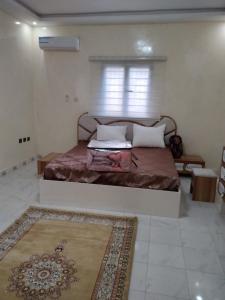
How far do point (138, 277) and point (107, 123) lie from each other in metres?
3.17

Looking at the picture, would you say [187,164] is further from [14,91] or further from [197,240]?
[14,91]

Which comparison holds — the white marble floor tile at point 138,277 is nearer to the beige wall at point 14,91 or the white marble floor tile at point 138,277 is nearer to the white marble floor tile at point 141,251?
the white marble floor tile at point 141,251

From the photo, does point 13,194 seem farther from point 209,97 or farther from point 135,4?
point 209,97

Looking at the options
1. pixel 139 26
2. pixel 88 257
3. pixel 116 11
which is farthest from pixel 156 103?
pixel 88 257

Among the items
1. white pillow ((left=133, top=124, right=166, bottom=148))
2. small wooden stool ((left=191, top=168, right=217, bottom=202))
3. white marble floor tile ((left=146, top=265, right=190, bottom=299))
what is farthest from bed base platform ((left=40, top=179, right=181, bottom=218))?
white pillow ((left=133, top=124, right=166, bottom=148))

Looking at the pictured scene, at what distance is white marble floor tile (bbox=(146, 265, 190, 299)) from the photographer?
1.76 m

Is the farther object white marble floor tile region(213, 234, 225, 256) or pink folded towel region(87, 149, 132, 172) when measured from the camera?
pink folded towel region(87, 149, 132, 172)

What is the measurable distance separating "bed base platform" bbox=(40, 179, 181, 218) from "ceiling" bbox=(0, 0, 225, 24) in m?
2.71

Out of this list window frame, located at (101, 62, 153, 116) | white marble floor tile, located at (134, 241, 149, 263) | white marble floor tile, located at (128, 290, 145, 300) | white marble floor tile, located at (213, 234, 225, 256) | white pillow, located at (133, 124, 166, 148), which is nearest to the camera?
white marble floor tile, located at (128, 290, 145, 300)

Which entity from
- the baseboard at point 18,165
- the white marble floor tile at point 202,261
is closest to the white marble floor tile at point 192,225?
the white marble floor tile at point 202,261

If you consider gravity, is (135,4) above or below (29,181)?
above

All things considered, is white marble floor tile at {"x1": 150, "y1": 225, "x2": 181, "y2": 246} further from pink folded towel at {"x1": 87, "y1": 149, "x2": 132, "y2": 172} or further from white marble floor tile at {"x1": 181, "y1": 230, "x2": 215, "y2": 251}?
pink folded towel at {"x1": 87, "y1": 149, "x2": 132, "y2": 172}

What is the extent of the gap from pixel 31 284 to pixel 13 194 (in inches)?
70.6

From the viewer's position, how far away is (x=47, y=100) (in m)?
4.92
